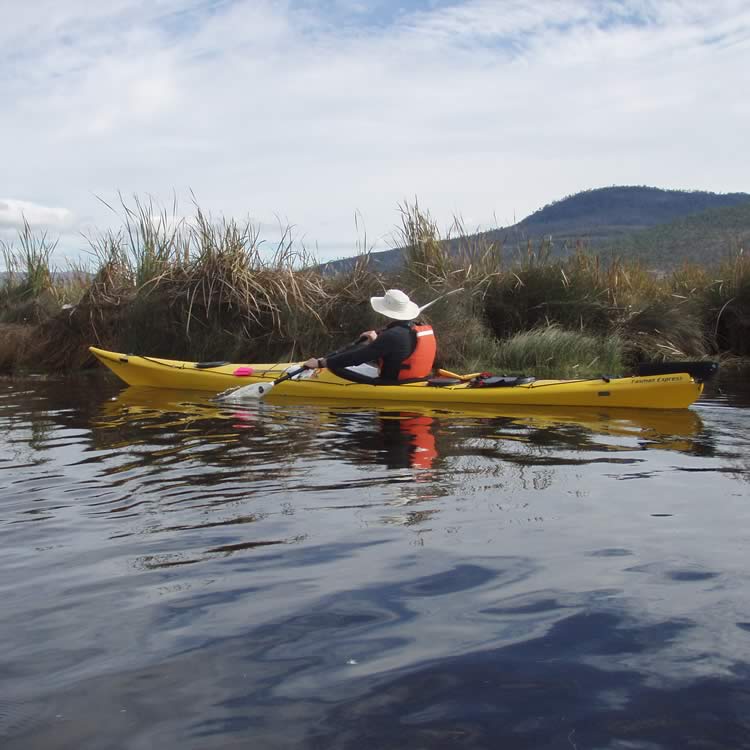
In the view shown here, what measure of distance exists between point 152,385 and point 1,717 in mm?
8448

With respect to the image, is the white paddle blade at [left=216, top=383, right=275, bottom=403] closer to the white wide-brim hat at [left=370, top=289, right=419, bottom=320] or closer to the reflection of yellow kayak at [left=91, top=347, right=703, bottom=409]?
the reflection of yellow kayak at [left=91, top=347, right=703, bottom=409]

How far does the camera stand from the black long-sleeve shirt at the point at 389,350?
8.70 m

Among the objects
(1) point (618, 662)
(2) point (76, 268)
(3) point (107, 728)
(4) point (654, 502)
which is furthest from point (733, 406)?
(2) point (76, 268)

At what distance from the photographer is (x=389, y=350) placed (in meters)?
8.75

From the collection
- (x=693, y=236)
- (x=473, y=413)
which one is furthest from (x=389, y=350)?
(x=693, y=236)

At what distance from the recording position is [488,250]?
12.3 m

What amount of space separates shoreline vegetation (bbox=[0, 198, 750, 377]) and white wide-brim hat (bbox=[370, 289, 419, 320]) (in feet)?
7.31

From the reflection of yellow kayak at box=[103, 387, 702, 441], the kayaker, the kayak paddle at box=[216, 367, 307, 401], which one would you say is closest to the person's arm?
the kayaker

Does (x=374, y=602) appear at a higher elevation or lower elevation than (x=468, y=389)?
lower

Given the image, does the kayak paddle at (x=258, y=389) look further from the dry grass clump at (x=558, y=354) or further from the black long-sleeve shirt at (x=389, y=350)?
the dry grass clump at (x=558, y=354)

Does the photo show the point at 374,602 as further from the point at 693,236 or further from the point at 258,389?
the point at 693,236

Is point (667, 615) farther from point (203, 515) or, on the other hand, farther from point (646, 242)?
point (646, 242)

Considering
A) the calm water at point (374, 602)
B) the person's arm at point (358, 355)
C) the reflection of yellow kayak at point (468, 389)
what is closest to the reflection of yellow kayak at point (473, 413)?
the reflection of yellow kayak at point (468, 389)

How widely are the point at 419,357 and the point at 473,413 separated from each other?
3.09 feet
